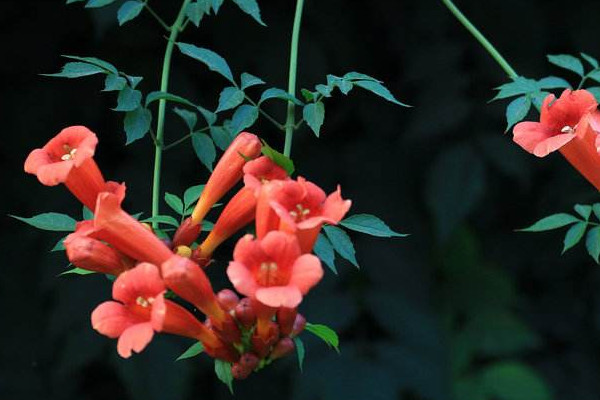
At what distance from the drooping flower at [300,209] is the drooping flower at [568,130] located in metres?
0.62

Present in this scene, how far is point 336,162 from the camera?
4219mm

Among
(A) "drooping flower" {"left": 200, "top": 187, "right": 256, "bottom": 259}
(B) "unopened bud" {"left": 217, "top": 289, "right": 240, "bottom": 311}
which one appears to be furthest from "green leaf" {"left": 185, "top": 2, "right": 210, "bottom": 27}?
(B) "unopened bud" {"left": 217, "top": 289, "right": 240, "bottom": 311}

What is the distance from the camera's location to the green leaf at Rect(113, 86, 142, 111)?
2490 mm

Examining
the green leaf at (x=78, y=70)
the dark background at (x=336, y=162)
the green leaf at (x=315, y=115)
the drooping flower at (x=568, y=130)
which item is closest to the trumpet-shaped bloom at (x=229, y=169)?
the green leaf at (x=315, y=115)

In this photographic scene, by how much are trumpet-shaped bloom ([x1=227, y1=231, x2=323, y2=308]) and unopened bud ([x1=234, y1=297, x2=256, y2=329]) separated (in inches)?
8.6

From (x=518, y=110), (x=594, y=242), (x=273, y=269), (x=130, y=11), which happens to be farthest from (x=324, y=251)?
(x=130, y=11)

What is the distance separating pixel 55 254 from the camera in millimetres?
3934

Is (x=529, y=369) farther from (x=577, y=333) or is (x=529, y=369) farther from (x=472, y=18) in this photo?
(x=472, y=18)

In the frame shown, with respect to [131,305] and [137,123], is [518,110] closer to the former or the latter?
[137,123]

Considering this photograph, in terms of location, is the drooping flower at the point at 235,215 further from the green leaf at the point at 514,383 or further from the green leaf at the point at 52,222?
the green leaf at the point at 514,383

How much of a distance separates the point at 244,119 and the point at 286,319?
540mm

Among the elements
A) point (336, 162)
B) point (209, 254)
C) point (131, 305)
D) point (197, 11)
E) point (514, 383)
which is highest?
point (197, 11)

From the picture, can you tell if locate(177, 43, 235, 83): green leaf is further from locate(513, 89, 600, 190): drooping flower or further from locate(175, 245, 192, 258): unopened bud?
locate(513, 89, 600, 190): drooping flower

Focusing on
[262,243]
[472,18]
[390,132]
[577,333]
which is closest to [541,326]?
[577,333]
